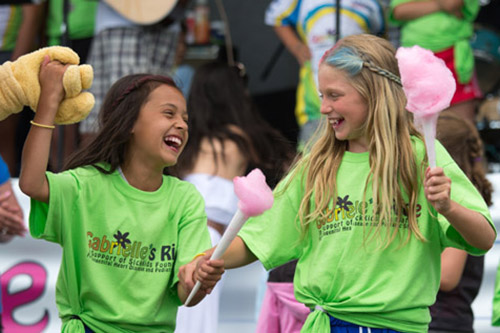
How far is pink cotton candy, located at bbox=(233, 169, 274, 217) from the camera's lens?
2135mm

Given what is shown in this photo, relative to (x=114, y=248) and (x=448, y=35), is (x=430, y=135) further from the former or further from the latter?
(x=448, y=35)

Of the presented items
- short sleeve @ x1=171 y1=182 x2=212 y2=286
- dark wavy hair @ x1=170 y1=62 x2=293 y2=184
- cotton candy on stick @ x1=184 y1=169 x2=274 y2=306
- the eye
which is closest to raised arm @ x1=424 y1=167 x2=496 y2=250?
cotton candy on stick @ x1=184 y1=169 x2=274 y2=306

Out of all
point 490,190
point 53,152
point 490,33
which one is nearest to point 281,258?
point 490,190

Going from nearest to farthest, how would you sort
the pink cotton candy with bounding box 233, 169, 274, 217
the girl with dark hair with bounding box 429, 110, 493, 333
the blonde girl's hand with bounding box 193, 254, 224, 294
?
the pink cotton candy with bounding box 233, 169, 274, 217 → the blonde girl's hand with bounding box 193, 254, 224, 294 → the girl with dark hair with bounding box 429, 110, 493, 333

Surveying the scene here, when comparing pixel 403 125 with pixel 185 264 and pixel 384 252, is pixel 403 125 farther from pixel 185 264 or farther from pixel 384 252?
pixel 185 264

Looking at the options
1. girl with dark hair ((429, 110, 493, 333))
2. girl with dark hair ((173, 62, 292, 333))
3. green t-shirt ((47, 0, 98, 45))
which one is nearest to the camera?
girl with dark hair ((429, 110, 493, 333))

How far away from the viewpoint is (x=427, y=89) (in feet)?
7.23

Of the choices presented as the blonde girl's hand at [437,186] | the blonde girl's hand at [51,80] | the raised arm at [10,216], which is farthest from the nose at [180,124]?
the blonde girl's hand at [437,186]

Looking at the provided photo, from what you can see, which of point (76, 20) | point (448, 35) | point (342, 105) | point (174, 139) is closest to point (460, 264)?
point (342, 105)

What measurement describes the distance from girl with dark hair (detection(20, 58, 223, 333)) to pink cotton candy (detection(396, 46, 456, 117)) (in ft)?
2.56

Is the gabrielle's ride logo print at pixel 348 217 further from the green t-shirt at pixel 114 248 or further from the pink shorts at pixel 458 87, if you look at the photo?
the pink shorts at pixel 458 87

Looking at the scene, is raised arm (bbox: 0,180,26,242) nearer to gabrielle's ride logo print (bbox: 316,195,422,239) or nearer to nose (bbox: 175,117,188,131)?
nose (bbox: 175,117,188,131)

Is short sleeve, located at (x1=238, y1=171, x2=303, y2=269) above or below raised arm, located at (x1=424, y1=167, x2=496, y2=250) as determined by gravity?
below

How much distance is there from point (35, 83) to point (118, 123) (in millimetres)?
479
